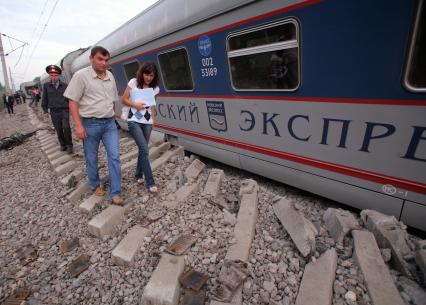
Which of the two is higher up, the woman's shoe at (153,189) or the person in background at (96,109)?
the person in background at (96,109)

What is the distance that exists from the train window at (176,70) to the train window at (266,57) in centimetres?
107

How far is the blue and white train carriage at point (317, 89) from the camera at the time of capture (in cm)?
214

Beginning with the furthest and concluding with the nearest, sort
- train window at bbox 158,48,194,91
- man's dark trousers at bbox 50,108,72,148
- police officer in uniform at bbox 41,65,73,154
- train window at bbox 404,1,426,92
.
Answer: man's dark trousers at bbox 50,108,72,148
police officer in uniform at bbox 41,65,73,154
train window at bbox 158,48,194,91
train window at bbox 404,1,426,92

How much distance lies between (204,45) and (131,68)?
9.36ft

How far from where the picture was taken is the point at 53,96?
5.72 metres

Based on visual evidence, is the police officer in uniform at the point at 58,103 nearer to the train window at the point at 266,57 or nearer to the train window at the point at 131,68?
the train window at the point at 131,68

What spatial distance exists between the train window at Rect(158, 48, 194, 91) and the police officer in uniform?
245cm

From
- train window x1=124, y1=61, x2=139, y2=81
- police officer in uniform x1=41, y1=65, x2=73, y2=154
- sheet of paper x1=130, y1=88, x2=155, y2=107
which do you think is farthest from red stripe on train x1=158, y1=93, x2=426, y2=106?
police officer in uniform x1=41, y1=65, x2=73, y2=154

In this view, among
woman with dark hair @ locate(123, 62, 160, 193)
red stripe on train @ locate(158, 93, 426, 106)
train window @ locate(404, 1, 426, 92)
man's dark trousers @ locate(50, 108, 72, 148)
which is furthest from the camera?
man's dark trousers @ locate(50, 108, 72, 148)

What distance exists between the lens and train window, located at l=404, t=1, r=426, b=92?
6.38 ft

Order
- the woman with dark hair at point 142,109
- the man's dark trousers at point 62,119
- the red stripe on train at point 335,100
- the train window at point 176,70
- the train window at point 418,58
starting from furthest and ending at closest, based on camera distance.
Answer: the man's dark trousers at point 62,119 → the train window at point 176,70 → the woman with dark hair at point 142,109 → the red stripe on train at point 335,100 → the train window at point 418,58

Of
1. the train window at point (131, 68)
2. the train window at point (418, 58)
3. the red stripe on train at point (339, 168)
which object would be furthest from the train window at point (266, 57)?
the train window at point (131, 68)

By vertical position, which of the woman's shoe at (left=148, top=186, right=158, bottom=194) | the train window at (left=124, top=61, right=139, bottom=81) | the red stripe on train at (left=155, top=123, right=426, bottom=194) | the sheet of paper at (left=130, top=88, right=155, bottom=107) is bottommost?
the woman's shoe at (left=148, top=186, right=158, bottom=194)

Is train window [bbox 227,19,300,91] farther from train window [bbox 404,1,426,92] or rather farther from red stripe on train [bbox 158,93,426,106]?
train window [bbox 404,1,426,92]
